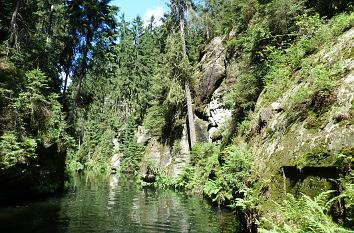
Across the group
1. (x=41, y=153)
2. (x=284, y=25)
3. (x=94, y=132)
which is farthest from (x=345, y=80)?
(x=94, y=132)

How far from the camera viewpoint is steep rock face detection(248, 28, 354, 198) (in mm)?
7125

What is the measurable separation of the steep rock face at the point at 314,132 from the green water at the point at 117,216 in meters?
3.49

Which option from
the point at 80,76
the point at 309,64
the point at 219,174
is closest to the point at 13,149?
the point at 219,174

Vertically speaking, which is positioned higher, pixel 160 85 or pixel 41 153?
pixel 160 85

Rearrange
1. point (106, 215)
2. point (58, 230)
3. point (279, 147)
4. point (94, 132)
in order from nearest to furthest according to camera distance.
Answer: point (279, 147), point (58, 230), point (106, 215), point (94, 132)

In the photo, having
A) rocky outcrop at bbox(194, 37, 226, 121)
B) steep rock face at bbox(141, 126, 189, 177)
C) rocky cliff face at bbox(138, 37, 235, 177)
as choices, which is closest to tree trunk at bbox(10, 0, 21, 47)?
rocky cliff face at bbox(138, 37, 235, 177)

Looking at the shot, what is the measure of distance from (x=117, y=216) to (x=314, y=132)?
33.8ft

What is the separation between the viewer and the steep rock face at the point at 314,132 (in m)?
7.12

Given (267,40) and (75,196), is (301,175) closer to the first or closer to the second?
(267,40)

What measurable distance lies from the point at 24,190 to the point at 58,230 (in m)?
8.73

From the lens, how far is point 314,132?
26.5 feet

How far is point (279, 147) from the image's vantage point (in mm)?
9539

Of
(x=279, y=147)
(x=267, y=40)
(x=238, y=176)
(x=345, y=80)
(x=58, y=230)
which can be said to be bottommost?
(x=58, y=230)

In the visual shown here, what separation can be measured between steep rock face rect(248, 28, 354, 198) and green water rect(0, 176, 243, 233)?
11.4 feet
